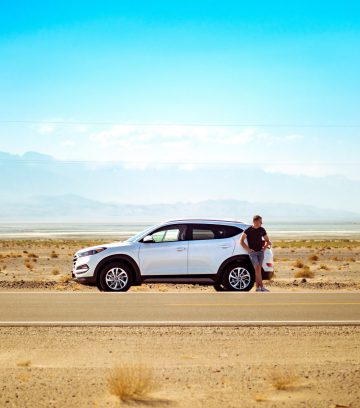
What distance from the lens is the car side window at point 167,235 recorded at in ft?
57.5

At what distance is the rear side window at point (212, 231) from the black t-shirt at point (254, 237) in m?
0.34

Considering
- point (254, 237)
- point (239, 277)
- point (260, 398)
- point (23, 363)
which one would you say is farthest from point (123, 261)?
point (260, 398)

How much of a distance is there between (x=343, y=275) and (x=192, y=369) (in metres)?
21.2

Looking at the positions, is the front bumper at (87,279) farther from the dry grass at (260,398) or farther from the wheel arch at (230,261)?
the dry grass at (260,398)

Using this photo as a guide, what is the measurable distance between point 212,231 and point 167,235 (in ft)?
3.82

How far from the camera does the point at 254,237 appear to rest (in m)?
17.3

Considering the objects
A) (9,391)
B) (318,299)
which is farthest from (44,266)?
(9,391)

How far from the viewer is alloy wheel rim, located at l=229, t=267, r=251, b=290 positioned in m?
17.6

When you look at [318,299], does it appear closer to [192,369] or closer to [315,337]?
[315,337]

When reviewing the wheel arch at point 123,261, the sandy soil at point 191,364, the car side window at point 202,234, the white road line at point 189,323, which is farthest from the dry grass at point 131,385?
the car side window at point 202,234

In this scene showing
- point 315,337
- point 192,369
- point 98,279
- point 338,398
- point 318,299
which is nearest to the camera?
point 338,398

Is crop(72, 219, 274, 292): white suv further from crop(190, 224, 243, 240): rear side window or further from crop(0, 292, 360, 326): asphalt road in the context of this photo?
crop(0, 292, 360, 326): asphalt road

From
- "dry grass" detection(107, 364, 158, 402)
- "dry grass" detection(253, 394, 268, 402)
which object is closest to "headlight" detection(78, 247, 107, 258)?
"dry grass" detection(107, 364, 158, 402)

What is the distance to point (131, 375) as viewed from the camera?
24.9ft
